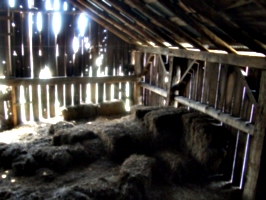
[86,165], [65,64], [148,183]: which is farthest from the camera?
[65,64]

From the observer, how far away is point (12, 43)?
803 centimetres

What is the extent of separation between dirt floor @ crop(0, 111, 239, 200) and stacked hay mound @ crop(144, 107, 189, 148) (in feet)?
3.10

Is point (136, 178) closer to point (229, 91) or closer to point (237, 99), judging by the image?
point (237, 99)

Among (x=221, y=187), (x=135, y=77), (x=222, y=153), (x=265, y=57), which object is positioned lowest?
(x=221, y=187)

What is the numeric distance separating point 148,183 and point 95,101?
5.33m

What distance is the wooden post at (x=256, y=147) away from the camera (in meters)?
4.26

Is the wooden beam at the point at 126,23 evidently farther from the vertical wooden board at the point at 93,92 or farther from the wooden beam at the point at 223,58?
the vertical wooden board at the point at 93,92

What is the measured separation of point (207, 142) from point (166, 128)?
1.01m

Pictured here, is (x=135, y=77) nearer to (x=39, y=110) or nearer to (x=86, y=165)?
(x=39, y=110)

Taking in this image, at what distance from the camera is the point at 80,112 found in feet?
28.1

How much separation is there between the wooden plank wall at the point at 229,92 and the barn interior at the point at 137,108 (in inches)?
1.0

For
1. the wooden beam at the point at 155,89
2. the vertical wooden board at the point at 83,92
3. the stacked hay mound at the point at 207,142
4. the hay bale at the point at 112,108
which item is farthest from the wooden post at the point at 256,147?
the vertical wooden board at the point at 83,92

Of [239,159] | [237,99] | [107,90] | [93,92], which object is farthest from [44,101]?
[239,159]

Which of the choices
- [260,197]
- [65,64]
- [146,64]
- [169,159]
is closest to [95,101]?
[65,64]
